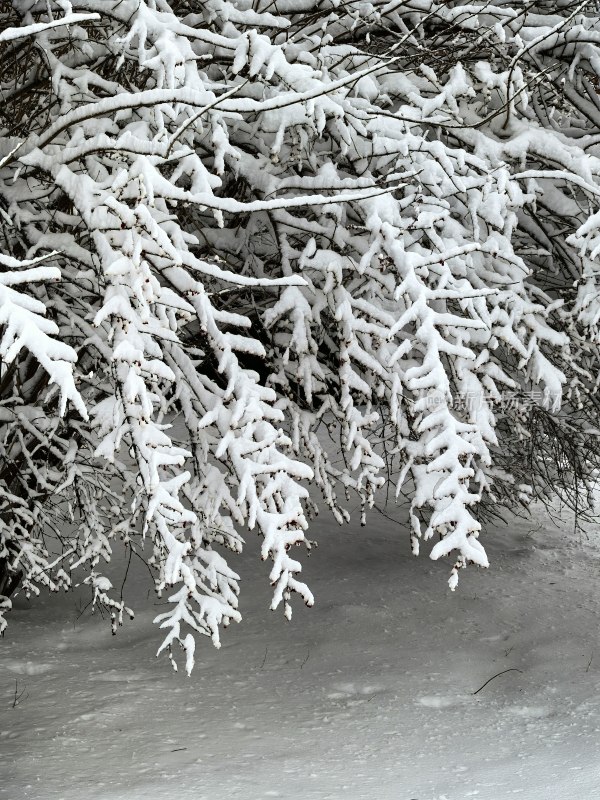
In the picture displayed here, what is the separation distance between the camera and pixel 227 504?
4141 mm

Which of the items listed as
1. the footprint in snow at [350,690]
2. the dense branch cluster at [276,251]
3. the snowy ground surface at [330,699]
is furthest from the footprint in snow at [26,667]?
the footprint in snow at [350,690]

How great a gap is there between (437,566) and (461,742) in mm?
3799

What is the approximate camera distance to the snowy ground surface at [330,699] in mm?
4188

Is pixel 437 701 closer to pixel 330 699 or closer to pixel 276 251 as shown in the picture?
pixel 330 699

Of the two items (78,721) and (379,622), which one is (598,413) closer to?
(379,622)

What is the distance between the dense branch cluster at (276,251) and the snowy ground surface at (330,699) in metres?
0.70

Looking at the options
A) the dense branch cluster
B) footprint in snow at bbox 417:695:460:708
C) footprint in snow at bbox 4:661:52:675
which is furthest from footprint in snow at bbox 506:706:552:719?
footprint in snow at bbox 4:661:52:675

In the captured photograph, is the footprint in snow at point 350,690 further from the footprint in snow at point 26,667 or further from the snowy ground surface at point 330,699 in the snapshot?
the footprint in snow at point 26,667

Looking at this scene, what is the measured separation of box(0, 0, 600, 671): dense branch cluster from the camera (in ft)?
9.86

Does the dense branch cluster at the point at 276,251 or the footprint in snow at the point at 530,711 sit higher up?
the dense branch cluster at the point at 276,251

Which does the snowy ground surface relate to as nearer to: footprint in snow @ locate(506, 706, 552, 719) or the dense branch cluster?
footprint in snow @ locate(506, 706, 552, 719)

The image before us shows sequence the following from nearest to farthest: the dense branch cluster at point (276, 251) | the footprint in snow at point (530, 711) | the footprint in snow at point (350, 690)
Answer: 1. the dense branch cluster at point (276, 251)
2. the footprint in snow at point (530, 711)
3. the footprint in snow at point (350, 690)

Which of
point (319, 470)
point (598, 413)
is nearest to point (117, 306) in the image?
point (319, 470)

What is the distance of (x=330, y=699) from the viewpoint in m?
5.31
